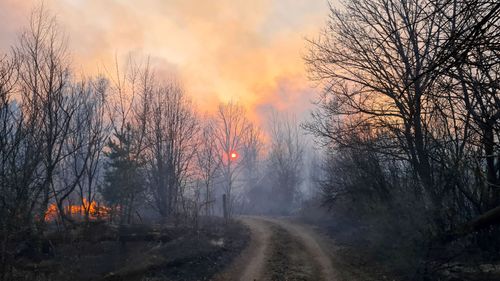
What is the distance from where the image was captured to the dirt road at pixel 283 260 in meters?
11.9

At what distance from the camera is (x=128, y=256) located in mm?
13195

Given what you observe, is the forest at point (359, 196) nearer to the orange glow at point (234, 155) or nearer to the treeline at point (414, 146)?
the treeline at point (414, 146)

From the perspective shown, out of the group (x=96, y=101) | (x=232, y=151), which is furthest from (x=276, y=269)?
(x=232, y=151)

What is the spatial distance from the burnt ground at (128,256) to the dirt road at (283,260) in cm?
83

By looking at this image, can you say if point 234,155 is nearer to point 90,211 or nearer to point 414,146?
point 90,211

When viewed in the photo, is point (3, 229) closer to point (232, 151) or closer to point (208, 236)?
point (208, 236)

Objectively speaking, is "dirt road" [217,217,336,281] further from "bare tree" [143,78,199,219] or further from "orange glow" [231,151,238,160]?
"orange glow" [231,151,238,160]

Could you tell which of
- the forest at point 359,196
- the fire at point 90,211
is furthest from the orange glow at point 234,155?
the forest at point 359,196

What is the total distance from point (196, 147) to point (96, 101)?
8.84 meters

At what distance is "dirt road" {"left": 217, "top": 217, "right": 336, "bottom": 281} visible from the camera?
11.9 meters

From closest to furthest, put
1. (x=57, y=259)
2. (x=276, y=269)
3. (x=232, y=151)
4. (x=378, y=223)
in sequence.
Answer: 1. (x=57, y=259)
2. (x=276, y=269)
3. (x=378, y=223)
4. (x=232, y=151)

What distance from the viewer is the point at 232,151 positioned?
5500 cm

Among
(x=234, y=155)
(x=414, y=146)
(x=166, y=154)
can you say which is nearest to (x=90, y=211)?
Result: (x=166, y=154)

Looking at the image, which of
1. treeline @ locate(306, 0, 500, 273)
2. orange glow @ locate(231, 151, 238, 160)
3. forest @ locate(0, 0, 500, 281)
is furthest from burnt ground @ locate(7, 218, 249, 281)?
orange glow @ locate(231, 151, 238, 160)
